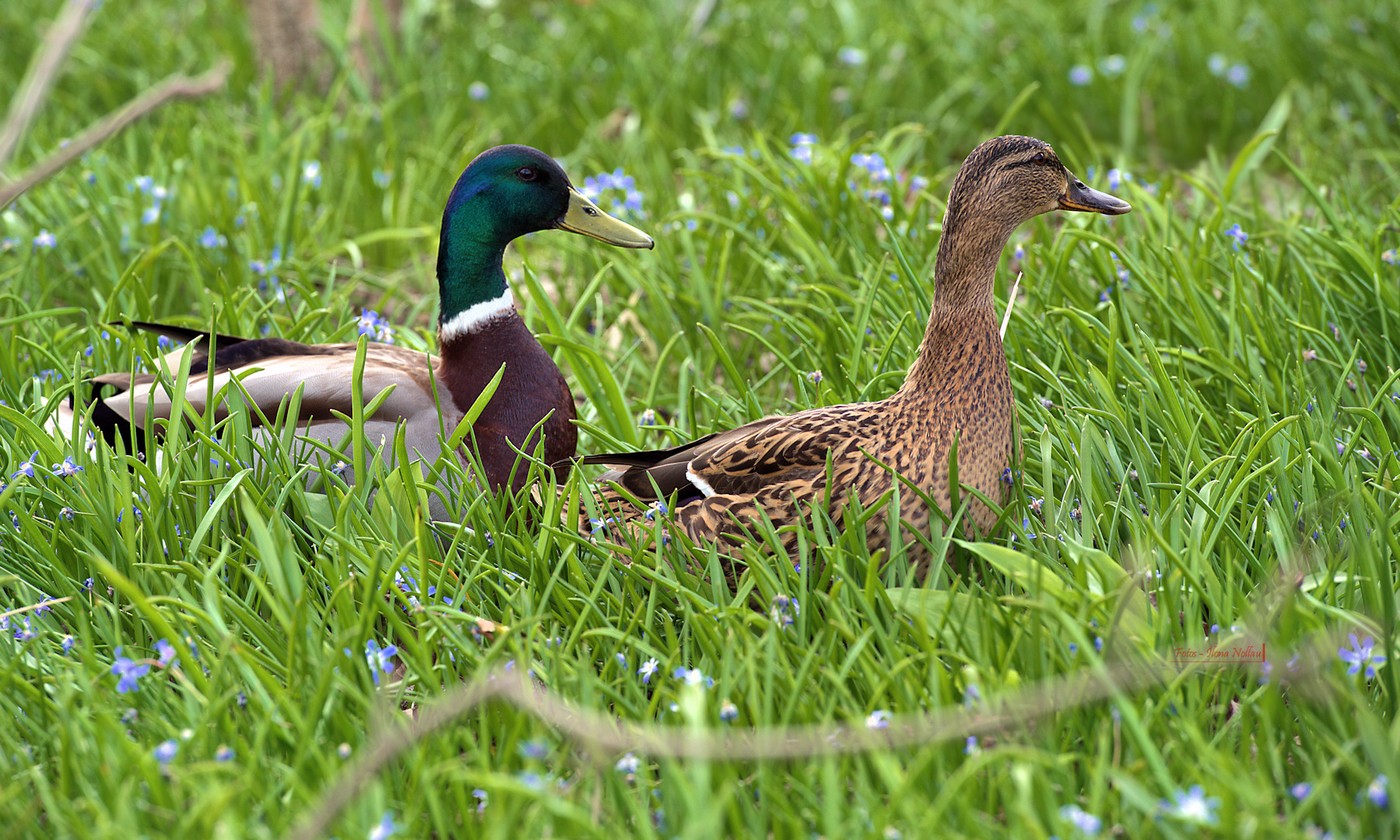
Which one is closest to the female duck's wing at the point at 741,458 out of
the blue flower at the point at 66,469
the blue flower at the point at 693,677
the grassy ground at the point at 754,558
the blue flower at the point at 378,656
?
the grassy ground at the point at 754,558

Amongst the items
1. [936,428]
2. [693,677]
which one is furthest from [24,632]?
[936,428]

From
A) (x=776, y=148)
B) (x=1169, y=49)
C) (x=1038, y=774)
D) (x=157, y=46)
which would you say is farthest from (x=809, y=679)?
(x=157, y=46)

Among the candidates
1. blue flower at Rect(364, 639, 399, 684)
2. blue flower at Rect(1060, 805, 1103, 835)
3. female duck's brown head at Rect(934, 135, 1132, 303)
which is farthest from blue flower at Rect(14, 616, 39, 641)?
female duck's brown head at Rect(934, 135, 1132, 303)

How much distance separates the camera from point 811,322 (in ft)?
11.4

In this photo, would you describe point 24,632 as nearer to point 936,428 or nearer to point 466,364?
point 466,364

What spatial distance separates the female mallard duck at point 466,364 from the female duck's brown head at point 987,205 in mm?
905

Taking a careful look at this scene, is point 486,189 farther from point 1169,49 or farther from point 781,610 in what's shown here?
point 1169,49

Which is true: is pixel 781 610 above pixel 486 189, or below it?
below

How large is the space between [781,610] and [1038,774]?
62cm

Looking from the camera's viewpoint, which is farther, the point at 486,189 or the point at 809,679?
the point at 486,189

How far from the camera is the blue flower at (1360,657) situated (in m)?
1.97

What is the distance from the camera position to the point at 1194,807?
1.67 meters

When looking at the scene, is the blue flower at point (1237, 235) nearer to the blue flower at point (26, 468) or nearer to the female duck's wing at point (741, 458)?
the female duck's wing at point (741, 458)

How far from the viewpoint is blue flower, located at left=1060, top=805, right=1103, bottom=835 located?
1665 millimetres
